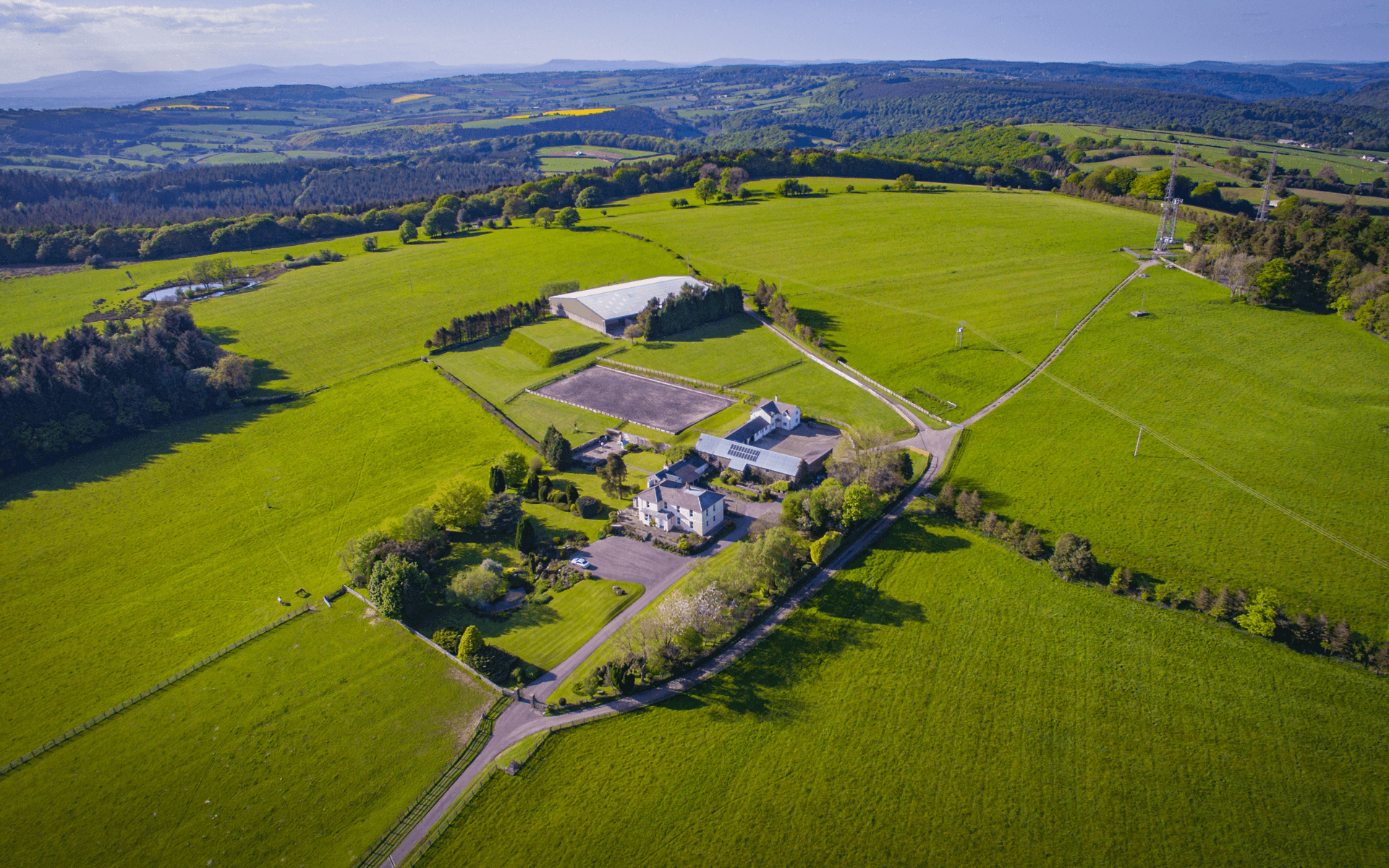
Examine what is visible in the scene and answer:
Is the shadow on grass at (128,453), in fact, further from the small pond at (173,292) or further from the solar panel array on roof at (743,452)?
the solar panel array on roof at (743,452)

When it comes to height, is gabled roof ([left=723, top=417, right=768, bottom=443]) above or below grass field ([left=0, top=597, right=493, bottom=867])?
above

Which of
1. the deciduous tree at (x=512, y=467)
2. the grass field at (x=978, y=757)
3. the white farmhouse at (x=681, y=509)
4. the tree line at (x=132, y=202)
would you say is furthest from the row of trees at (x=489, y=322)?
the tree line at (x=132, y=202)

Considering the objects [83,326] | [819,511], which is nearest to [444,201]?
[83,326]

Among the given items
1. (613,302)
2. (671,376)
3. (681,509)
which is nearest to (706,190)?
(613,302)

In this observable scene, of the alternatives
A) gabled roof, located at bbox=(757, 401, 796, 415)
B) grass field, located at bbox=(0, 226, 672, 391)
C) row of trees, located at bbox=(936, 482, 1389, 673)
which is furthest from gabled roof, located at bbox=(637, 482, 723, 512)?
grass field, located at bbox=(0, 226, 672, 391)

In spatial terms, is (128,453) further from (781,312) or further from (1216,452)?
(1216,452)

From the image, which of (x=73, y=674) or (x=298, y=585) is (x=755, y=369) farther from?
(x=73, y=674)

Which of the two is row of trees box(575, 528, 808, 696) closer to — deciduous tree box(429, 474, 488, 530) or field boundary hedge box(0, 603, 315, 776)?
deciduous tree box(429, 474, 488, 530)
